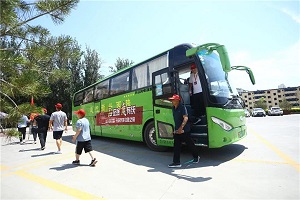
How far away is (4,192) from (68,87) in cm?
2564

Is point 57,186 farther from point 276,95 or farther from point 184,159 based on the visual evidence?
point 276,95

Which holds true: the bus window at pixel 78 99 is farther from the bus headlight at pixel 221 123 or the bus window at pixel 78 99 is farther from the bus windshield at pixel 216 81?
the bus headlight at pixel 221 123

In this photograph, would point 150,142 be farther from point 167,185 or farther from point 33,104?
point 33,104

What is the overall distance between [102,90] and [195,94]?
5.34m

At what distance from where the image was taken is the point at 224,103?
5352mm

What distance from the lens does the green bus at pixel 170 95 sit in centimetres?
518

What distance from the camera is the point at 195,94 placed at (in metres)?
6.25

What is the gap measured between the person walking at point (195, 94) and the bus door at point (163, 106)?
2.03 ft

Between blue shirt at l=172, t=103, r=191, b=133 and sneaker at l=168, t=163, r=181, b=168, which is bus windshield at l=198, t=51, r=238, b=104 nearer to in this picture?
blue shirt at l=172, t=103, r=191, b=133

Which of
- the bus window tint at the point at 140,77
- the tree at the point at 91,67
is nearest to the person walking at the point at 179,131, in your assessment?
the bus window tint at the point at 140,77

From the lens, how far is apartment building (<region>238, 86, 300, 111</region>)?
349 ft

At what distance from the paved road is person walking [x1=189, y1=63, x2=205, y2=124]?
1.25 meters

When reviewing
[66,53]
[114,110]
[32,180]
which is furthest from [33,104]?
[114,110]

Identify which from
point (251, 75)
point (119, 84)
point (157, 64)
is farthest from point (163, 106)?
point (119, 84)
